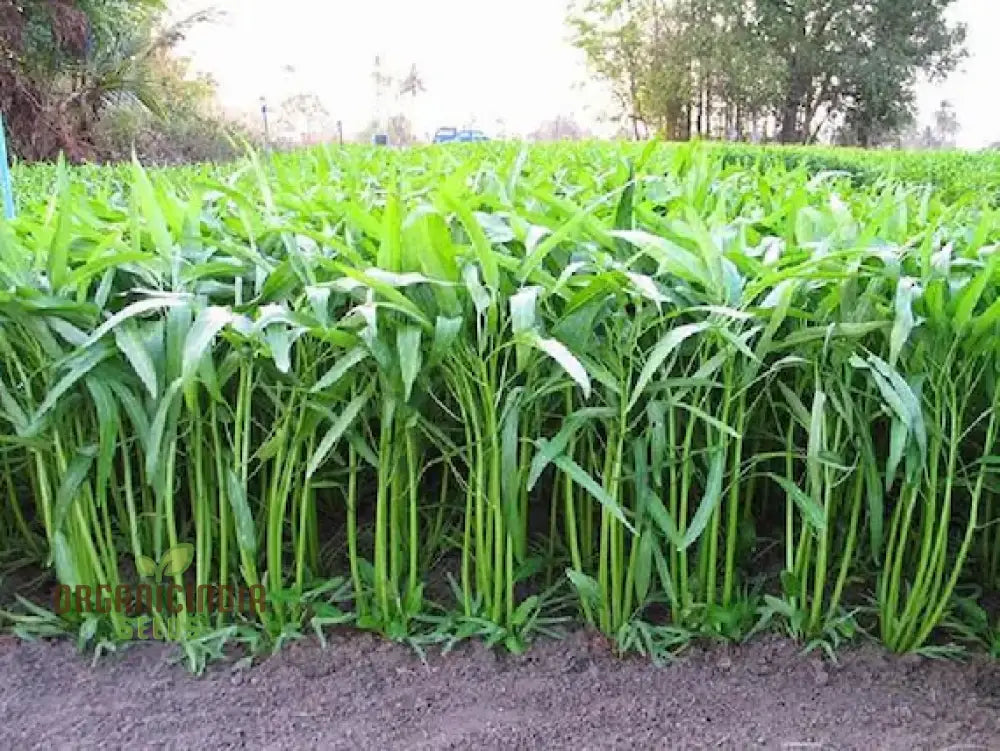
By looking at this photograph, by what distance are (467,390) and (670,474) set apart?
1.06 ft

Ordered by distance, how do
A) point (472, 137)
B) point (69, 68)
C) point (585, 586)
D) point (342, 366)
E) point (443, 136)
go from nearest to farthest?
1. point (342, 366)
2. point (585, 586)
3. point (69, 68)
4. point (472, 137)
5. point (443, 136)

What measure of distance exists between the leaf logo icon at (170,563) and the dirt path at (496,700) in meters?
→ 0.11

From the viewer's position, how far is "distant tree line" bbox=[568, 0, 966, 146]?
19891 mm

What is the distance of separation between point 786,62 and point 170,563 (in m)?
21.3

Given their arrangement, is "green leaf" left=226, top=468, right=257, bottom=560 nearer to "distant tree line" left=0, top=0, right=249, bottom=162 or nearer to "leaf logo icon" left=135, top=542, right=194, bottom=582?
"leaf logo icon" left=135, top=542, right=194, bottom=582

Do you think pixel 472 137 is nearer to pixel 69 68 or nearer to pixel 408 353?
pixel 69 68

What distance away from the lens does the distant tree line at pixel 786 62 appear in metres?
19.9

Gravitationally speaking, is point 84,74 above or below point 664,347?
above

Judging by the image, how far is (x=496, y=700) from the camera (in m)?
1.33

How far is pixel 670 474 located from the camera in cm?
139

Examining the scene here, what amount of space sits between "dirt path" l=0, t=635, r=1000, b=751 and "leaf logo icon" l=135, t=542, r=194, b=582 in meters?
0.11

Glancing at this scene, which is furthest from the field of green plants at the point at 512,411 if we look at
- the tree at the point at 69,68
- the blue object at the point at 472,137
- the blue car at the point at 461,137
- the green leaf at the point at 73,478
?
the tree at the point at 69,68

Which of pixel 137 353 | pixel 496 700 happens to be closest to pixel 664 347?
pixel 496 700

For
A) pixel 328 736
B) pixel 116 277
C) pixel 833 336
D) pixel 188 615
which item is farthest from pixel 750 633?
pixel 116 277
